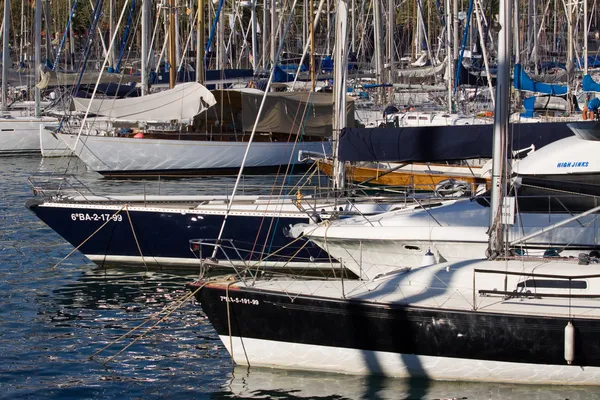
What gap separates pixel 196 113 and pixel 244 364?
907 inches

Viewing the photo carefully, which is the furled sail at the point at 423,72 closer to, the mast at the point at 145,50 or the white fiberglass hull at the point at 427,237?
the mast at the point at 145,50

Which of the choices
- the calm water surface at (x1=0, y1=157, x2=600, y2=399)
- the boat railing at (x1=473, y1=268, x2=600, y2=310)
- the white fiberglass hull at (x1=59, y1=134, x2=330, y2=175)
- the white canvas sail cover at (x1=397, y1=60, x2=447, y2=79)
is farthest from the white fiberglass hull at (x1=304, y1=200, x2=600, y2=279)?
the white canvas sail cover at (x1=397, y1=60, x2=447, y2=79)

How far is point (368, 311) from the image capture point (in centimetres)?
1338

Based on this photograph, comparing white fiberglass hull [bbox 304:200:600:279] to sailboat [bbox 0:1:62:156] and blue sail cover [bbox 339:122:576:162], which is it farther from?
sailboat [bbox 0:1:62:156]

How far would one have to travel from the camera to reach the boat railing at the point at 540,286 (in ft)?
43.6

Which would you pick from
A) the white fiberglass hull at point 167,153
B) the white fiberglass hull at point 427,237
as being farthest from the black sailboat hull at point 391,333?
the white fiberglass hull at point 167,153

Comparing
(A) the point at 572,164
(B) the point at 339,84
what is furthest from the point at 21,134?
(A) the point at 572,164

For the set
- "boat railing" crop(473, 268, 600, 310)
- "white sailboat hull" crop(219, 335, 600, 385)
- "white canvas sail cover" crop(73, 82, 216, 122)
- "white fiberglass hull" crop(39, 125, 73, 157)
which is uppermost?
"white canvas sail cover" crop(73, 82, 216, 122)

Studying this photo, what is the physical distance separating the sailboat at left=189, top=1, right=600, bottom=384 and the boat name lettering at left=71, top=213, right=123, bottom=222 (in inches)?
303

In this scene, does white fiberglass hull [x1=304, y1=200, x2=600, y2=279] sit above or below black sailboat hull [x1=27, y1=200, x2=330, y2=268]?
above

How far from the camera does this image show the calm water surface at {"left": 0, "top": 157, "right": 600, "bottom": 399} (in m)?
13.5

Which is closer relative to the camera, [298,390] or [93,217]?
[298,390]

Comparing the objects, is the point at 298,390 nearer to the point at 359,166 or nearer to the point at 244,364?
the point at 244,364

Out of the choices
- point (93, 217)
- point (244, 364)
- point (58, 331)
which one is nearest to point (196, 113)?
point (93, 217)
